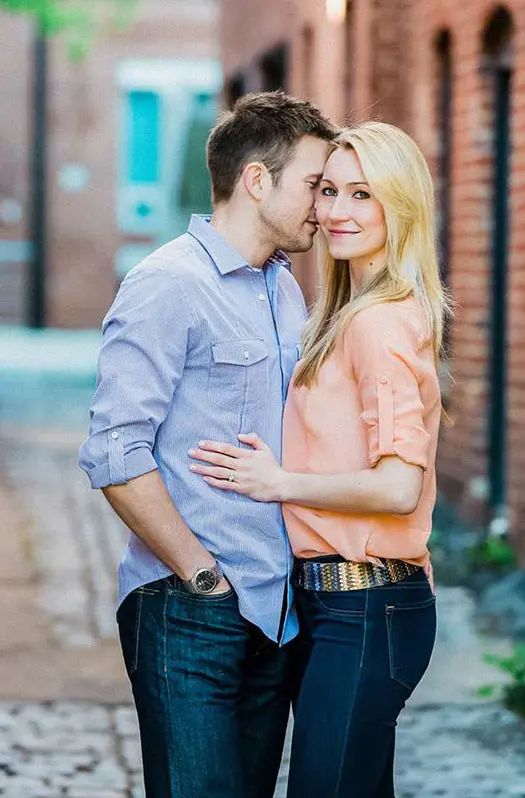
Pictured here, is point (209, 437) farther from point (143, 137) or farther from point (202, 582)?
point (143, 137)

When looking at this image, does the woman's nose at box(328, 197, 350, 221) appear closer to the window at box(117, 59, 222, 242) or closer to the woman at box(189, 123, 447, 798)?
the woman at box(189, 123, 447, 798)

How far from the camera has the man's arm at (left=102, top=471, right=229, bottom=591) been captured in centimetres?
312

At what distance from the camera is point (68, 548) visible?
9.13 m

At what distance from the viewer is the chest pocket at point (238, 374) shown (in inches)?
126

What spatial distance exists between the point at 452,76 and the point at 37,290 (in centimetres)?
1889

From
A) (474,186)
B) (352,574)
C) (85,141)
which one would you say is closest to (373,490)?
(352,574)

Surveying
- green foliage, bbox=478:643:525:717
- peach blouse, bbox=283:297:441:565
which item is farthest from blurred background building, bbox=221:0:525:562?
Result: peach blouse, bbox=283:297:441:565

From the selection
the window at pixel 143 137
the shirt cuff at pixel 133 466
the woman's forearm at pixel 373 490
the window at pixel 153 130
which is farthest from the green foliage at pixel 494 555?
the window at pixel 143 137

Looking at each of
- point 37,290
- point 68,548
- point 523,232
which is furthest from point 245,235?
point 37,290

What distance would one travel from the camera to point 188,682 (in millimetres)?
3182

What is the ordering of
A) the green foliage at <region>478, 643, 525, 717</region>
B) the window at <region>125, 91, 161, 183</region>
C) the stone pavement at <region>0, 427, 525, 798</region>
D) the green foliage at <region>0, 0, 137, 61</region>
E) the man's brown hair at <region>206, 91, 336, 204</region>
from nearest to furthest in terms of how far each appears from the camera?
the man's brown hair at <region>206, 91, 336, 204</region>
the stone pavement at <region>0, 427, 525, 798</region>
the green foliage at <region>478, 643, 525, 717</region>
the green foliage at <region>0, 0, 137, 61</region>
the window at <region>125, 91, 161, 183</region>

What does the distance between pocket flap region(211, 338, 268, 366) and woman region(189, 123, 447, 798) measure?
93mm

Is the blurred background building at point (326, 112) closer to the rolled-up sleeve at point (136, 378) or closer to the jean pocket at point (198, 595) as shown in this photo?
the rolled-up sleeve at point (136, 378)

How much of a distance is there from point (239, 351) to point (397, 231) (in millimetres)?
397
